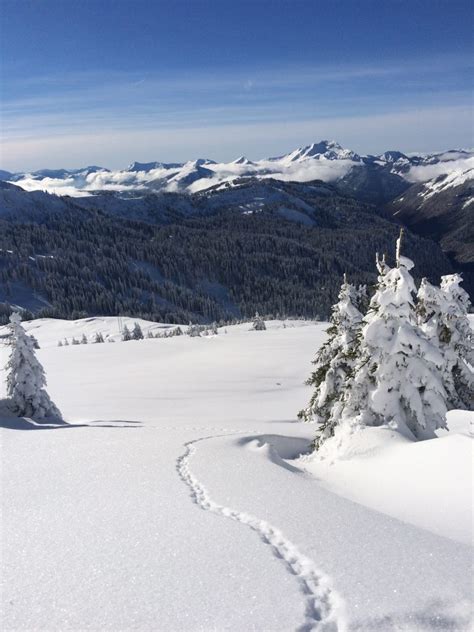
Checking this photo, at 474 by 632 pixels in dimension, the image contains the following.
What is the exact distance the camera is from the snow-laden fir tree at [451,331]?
83.5 feet

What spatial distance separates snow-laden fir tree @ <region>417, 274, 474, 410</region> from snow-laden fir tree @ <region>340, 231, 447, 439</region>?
10297mm

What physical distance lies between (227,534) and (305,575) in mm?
1652

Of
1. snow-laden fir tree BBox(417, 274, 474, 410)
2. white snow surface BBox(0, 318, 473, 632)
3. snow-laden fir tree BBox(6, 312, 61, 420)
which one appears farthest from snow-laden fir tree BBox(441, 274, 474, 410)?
snow-laden fir tree BBox(6, 312, 61, 420)

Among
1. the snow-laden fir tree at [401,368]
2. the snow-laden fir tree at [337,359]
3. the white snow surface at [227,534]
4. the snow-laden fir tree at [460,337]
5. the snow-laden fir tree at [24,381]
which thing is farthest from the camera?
the snow-laden fir tree at [460,337]

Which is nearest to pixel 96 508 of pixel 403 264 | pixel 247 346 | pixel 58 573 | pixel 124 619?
pixel 58 573

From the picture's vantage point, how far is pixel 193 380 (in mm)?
45031

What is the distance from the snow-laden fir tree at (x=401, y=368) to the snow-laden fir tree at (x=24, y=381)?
17.2 metres

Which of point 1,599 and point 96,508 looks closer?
point 1,599

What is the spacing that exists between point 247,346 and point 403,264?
157 ft

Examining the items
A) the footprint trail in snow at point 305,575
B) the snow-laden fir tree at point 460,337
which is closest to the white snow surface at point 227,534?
the footprint trail in snow at point 305,575

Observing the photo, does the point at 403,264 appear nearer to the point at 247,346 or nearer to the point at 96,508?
the point at 96,508

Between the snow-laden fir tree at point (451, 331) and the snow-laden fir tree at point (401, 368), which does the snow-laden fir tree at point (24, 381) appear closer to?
the snow-laden fir tree at point (401, 368)

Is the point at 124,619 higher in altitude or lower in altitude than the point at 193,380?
higher

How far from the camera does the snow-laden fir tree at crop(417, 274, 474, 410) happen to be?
1002 inches
